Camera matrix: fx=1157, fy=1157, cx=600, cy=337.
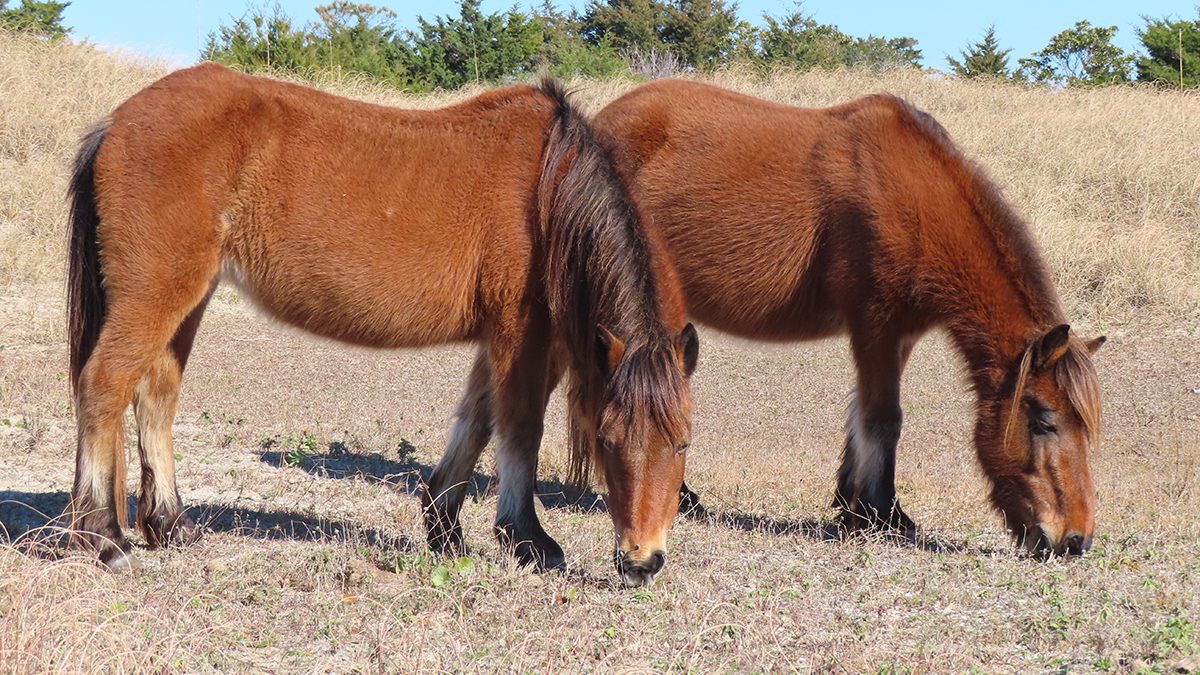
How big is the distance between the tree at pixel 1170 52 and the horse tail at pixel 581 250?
23551mm

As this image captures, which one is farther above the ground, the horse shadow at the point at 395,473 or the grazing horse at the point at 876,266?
the grazing horse at the point at 876,266

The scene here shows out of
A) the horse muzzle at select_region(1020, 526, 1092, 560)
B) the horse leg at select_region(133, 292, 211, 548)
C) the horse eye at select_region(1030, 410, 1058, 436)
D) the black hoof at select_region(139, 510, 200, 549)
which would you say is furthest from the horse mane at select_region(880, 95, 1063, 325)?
the black hoof at select_region(139, 510, 200, 549)

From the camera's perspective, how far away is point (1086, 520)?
5184 millimetres

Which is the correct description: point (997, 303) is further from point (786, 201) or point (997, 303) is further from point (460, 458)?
point (460, 458)

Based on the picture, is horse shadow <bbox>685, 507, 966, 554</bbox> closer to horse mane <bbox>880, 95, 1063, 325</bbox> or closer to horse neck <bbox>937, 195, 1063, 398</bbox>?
horse neck <bbox>937, 195, 1063, 398</bbox>

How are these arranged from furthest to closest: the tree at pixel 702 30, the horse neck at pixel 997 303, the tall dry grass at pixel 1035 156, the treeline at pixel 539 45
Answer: the tree at pixel 702 30 → the treeline at pixel 539 45 → the tall dry grass at pixel 1035 156 → the horse neck at pixel 997 303

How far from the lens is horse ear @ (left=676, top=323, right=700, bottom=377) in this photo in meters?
4.44

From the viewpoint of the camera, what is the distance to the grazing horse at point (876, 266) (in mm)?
5375

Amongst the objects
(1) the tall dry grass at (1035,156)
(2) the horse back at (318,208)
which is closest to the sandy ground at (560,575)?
(2) the horse back at (318,208)

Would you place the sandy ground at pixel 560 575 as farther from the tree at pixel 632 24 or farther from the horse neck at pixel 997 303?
the tree at pixel 632 24

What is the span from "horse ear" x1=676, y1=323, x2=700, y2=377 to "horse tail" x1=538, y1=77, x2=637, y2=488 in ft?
1.03

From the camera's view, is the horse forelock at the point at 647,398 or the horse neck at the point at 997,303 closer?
the horse forelock at the point at 647,398

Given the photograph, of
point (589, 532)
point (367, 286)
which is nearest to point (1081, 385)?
point (589, 532)

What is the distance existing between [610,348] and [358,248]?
1.22 m
